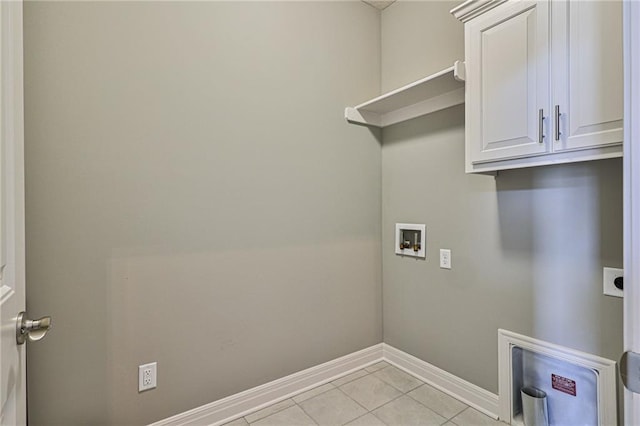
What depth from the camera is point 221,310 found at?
6.17 feet

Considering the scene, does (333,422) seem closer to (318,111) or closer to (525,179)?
(525,179)

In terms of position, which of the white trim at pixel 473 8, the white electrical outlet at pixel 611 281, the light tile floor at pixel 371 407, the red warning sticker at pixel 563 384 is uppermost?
the white trim at pixel 473 8

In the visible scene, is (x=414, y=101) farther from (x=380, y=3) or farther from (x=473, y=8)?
(x=380, y=3)

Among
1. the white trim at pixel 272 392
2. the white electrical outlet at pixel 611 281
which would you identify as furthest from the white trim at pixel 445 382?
the white electrical outlet at pixel 611 281

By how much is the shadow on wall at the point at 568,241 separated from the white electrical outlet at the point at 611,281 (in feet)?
0.06

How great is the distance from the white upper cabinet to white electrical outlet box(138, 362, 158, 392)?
6.42 ft

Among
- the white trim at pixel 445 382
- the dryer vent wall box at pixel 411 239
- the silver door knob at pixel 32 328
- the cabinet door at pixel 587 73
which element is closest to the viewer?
the silver door knob at pixel 32 328

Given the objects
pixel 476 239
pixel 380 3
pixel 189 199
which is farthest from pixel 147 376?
pixel 380 3

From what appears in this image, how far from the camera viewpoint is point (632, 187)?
2.38 ft

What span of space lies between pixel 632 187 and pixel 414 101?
1.71 m

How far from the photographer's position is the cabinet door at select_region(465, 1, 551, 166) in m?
1.39

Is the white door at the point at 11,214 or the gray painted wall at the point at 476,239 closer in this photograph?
the white door at the point at 11,214

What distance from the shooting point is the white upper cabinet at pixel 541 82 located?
4.02ft

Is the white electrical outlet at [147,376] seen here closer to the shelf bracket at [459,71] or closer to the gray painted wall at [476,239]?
the gray painted wall at [476,239]
